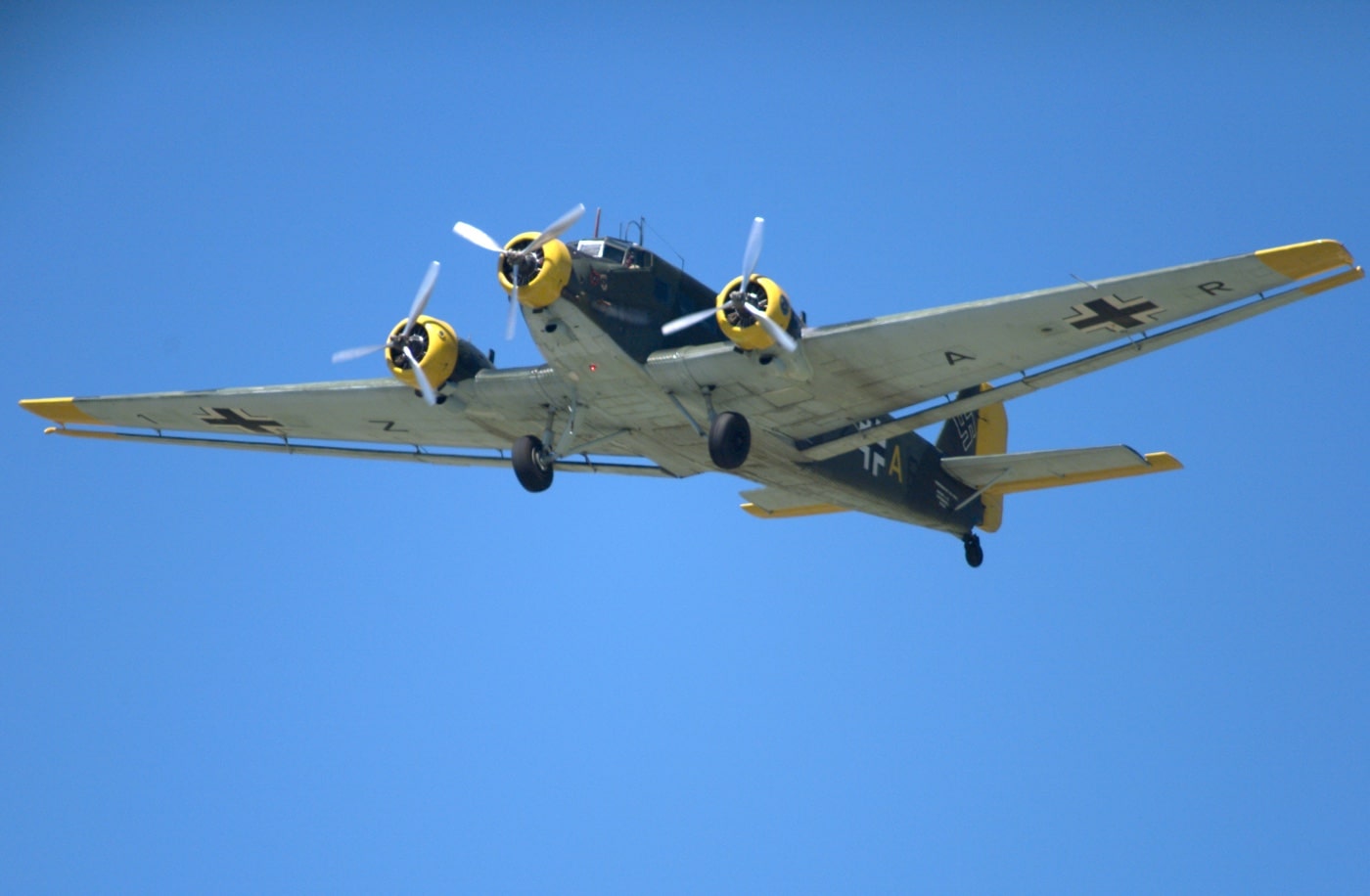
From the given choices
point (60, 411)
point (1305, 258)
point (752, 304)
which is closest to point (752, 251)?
point (752, 304)

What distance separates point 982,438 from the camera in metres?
37.5

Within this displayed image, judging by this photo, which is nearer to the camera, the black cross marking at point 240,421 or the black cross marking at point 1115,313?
the black cross marking at point 1115,313

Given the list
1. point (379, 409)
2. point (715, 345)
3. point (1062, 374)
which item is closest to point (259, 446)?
point (379, 409)

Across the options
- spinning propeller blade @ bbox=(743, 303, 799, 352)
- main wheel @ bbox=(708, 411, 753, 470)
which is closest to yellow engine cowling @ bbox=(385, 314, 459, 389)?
main wheel @ bbox=(708, 411, 753, 470)

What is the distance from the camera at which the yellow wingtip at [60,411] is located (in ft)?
105

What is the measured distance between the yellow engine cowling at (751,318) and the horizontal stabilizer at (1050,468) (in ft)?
29.8

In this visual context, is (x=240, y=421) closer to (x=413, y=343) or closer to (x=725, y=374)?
(x=413, y=343)

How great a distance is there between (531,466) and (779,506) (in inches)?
335

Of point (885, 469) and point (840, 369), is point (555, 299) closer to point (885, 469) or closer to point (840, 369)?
point (840, 369)

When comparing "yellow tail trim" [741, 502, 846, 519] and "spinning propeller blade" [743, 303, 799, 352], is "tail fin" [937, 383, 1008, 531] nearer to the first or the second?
"yellow tail trim" [741, 502, 846, 519]

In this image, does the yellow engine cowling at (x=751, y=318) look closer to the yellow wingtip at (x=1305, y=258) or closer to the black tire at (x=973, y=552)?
the yellow wingtip at (x=1305, y=258)

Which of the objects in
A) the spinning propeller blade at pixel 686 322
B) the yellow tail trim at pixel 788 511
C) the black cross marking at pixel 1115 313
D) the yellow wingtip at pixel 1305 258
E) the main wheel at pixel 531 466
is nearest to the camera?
the yellow wingtip at pixel 1305 258

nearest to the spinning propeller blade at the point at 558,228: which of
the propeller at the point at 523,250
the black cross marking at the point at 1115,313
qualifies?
the propeller at the point at 523,250

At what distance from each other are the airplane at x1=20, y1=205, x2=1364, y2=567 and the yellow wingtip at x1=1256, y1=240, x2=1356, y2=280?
0.03 meters
